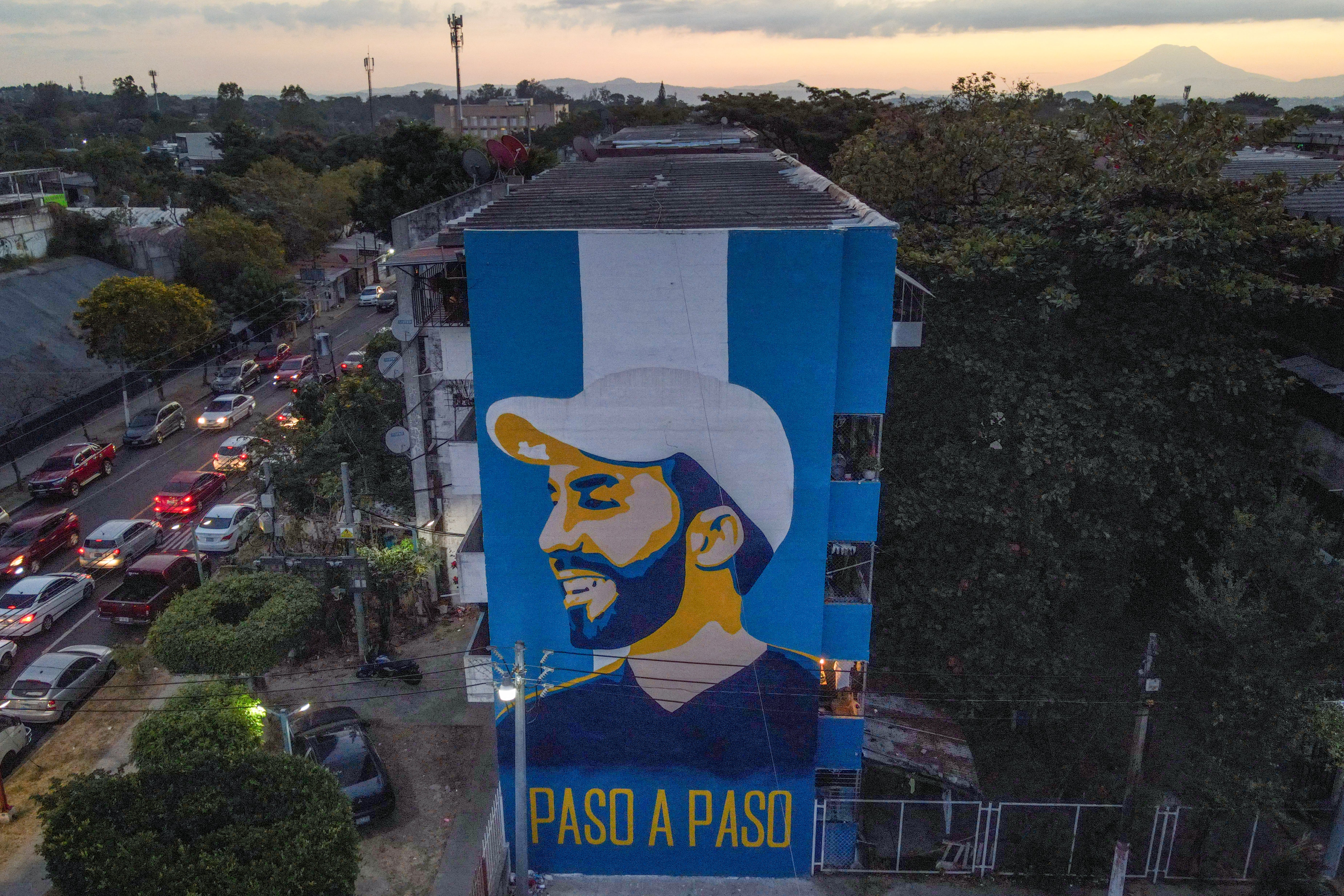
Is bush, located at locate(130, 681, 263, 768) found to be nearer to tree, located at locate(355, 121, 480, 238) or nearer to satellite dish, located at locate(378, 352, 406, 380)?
satellite dish, located at locate(378, 352, 406, 380)

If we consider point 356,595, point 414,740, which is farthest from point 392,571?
point 414,740

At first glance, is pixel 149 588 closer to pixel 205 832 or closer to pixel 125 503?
pixel 125 503

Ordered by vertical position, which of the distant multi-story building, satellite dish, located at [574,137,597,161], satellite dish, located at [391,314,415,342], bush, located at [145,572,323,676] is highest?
the distant multi-story building

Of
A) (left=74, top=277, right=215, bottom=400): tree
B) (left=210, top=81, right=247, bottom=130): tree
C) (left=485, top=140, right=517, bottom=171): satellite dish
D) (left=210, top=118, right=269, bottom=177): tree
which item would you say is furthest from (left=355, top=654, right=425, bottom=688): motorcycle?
(left=210, top=81, right=247, bottom=130): tree

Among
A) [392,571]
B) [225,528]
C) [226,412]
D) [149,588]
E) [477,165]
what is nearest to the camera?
[392,571]

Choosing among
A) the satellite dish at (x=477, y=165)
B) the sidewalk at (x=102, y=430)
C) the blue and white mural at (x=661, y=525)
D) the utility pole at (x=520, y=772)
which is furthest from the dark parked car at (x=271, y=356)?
the utility pole at (x=520, y=772)

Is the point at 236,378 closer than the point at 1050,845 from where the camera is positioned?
No

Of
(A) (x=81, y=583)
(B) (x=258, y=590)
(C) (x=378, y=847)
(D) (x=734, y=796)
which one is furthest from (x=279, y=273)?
(D) (x=734, y=796)
